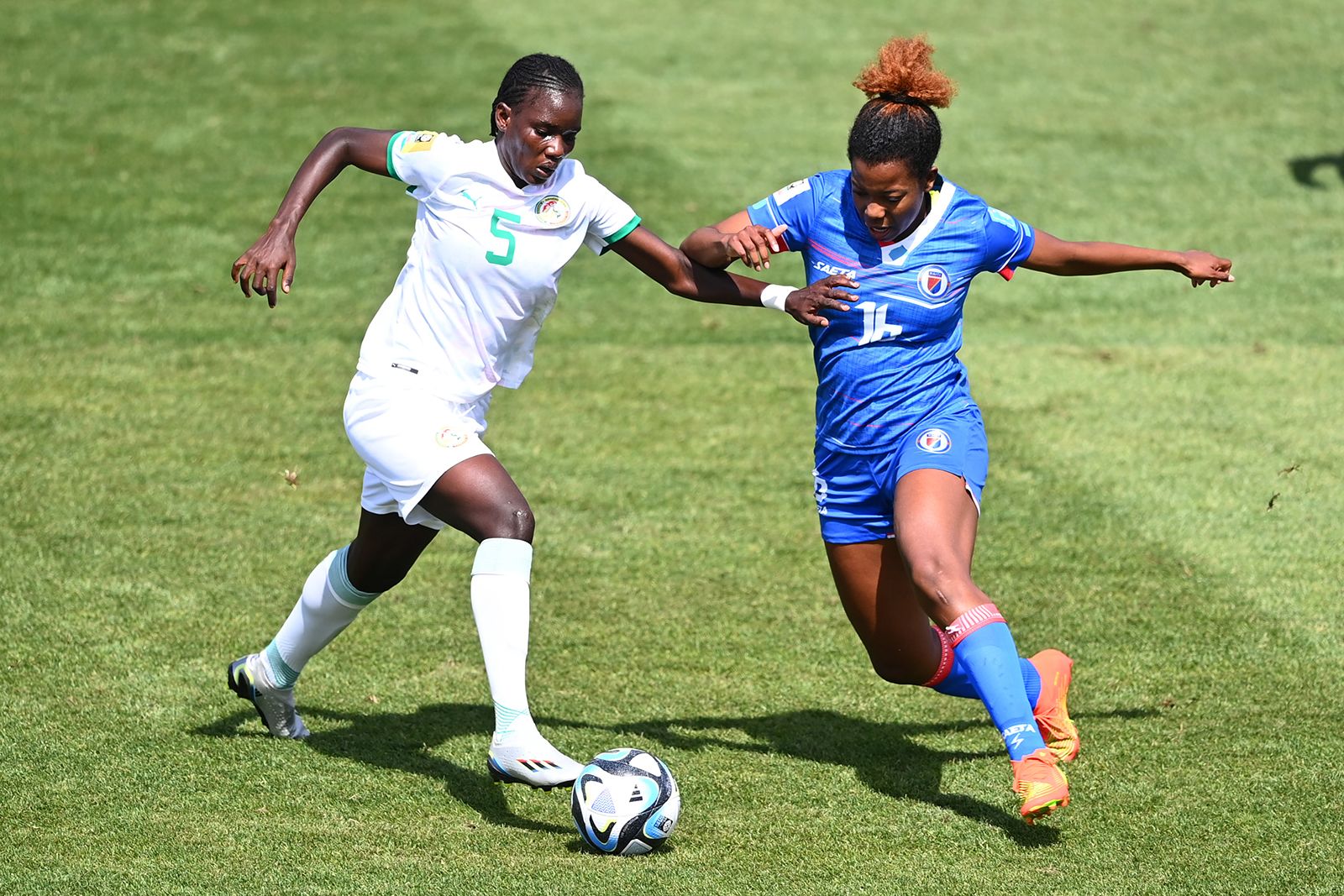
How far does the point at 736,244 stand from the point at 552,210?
2.18 feet

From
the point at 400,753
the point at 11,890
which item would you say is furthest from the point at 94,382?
the point at 11,890

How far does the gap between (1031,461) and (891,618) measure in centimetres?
412

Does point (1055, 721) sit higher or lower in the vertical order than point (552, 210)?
lower

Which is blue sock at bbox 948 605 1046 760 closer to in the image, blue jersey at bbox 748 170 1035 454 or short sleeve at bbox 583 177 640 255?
blue jersey at bbox 748 170 1035 454

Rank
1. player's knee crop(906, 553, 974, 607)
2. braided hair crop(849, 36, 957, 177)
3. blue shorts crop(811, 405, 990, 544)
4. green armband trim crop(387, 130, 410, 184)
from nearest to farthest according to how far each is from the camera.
→ 1. player's knee crop(906, 553, 974, 607)
2. braided hair crop(849, 36, 957, 177)
3. blue shorts crop(811, 405, 990, 544)
4. green armband trim crop(387, 130, 410, 184)

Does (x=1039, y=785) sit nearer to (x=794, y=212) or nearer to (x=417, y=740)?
(x=794, y=212)

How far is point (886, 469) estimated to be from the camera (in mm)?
5871

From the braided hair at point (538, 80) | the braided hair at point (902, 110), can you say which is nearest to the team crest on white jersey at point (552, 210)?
the braided hair at point (538, 80)

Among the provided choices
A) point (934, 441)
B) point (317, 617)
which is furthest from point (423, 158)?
point (934, 441)

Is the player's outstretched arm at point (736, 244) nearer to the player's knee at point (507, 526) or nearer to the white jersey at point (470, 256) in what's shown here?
the white jersey at point (470, 256)

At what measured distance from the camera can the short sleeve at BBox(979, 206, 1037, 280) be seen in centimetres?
595

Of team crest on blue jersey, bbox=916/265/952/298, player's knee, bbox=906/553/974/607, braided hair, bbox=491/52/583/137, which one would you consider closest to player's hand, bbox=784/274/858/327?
team crest on blue jersey, bbox=916/265/952/298

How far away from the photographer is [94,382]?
11000 mm

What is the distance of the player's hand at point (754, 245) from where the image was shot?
18.7 ft
